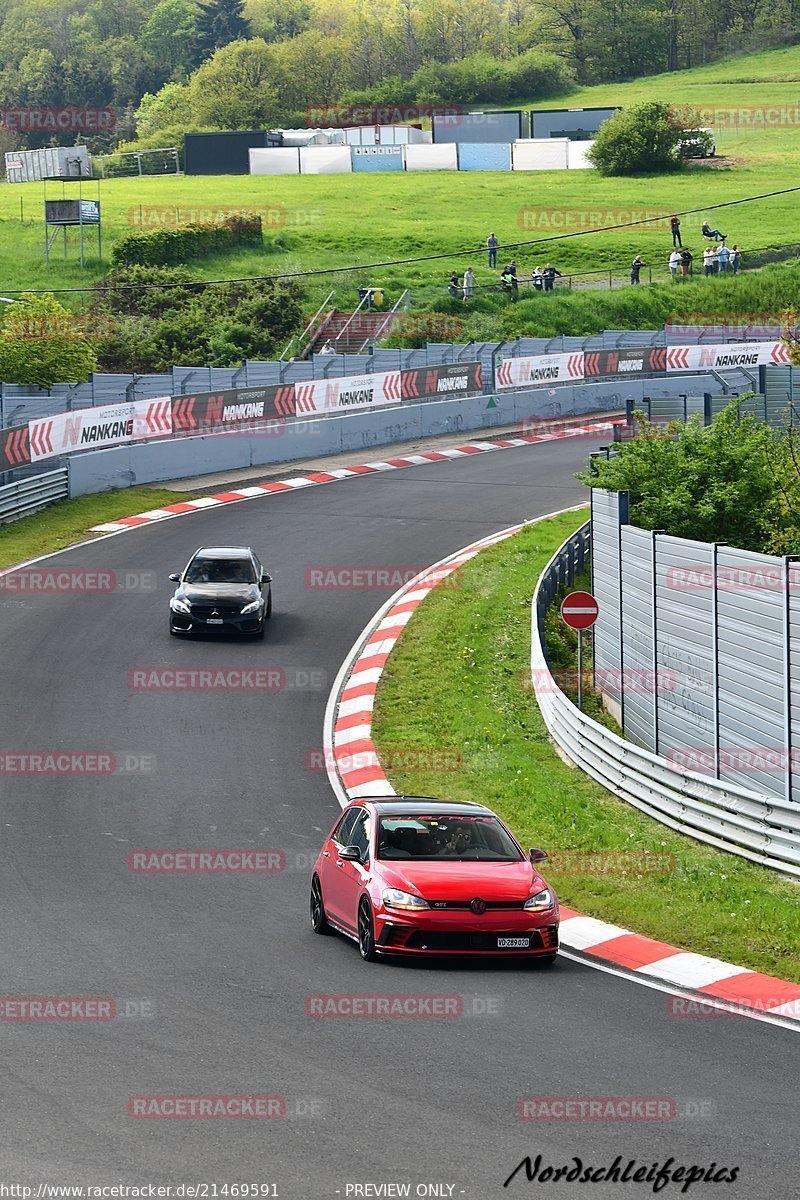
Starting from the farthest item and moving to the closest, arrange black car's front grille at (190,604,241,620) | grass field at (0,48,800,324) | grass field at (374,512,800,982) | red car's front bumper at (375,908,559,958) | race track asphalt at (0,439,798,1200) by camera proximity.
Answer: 1. grass field at (0,48,800,324)
2. black car's front grille at (190,604,241,620)
3. grass field at (374,512,800,982)
4. red car's front bumper at (375,908,559,958)
5. race track asphalt at (0,439,798,1200)

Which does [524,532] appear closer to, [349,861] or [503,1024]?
[349,861]

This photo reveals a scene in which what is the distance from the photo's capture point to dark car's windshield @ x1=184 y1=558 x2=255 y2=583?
89.5ft

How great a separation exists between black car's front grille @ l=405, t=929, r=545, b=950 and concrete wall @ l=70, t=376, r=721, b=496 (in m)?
27.6

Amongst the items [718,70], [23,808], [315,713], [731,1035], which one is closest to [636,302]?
[315,713]

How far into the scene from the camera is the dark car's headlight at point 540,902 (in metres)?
12.6

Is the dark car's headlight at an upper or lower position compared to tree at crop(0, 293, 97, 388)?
lower

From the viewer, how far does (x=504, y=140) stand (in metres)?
128

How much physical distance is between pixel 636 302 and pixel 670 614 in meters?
54.4


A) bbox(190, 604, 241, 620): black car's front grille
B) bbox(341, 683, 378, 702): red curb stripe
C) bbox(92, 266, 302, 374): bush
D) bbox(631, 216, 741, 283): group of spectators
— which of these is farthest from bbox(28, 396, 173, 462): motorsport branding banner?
bbox(631, 216, 741, 283): group of spectators

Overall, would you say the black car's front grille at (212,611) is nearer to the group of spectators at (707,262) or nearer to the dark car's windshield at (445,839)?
the dark car's windshield at (445,839)

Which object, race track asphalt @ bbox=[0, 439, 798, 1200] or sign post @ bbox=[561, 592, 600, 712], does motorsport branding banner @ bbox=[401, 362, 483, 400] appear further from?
sign post @ bbox=[561, 592, 600, 712]

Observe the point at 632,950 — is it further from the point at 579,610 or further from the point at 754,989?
the point at 579,610

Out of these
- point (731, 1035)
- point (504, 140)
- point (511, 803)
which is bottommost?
point (511, 803)

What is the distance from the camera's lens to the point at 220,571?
89.8 ft
